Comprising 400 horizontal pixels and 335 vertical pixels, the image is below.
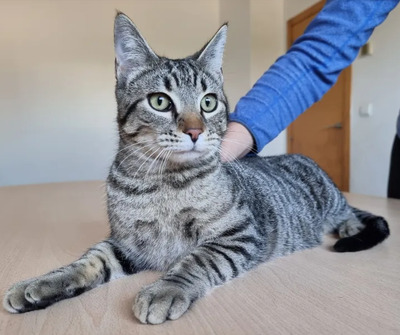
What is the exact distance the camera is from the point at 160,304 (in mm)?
560

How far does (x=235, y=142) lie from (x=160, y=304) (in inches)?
22.4

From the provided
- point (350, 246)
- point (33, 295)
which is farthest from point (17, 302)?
point (350, 246)

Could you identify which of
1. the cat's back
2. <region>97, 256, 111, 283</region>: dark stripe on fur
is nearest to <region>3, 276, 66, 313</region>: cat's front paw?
<region>97, 256, 111, 283</region>: dark stripe on fur

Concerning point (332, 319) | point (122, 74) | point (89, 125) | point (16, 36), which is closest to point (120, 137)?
point (122, 74)

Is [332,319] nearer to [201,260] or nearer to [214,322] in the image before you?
[214,322]

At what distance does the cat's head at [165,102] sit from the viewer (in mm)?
835

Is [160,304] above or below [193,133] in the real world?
below

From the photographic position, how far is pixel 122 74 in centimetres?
94

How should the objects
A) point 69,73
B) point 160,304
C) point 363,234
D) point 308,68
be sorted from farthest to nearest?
point 69,73 → point 308,68 → point 363,234 → point 160,304

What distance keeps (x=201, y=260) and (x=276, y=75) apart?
615mm

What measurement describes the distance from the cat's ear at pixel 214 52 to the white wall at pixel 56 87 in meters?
3.33

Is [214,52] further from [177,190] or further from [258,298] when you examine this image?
[258,298]

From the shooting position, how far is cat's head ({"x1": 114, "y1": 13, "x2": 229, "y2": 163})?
0.84m

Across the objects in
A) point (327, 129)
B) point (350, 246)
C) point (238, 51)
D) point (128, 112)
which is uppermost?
point (238, 51)
